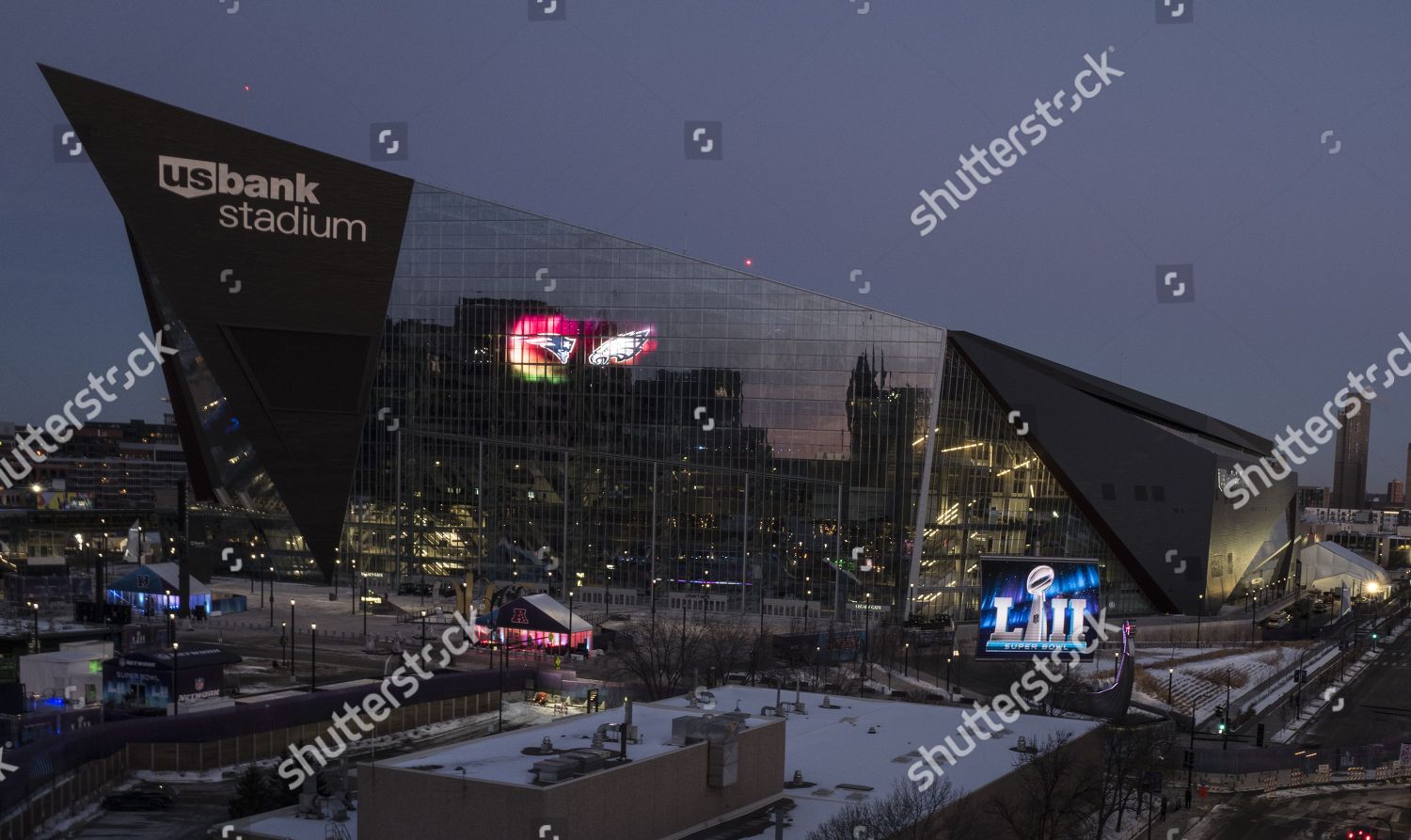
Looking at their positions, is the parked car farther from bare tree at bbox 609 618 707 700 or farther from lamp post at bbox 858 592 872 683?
lamp post at bbox 858 592 872 683

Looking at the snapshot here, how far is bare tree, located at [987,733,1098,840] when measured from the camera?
87.1 ft

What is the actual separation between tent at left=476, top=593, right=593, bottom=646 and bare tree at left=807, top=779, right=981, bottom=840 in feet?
92.0

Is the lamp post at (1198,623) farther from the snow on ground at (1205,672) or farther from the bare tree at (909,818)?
the bare tree at (909,818)

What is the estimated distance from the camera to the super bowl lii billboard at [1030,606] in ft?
155

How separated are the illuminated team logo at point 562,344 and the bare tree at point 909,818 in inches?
1896

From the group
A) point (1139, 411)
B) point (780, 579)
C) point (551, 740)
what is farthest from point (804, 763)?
point (1139, 411)

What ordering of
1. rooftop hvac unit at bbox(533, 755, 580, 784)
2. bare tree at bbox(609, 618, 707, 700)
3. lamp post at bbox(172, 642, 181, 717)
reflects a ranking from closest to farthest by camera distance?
1. rooftop hvac unit at bbox(533, 755, 580, 784)
2. lamp post at bbox(172, 642, 181, 717)
3. bare tree at bbox(609, 618, 707, 700)

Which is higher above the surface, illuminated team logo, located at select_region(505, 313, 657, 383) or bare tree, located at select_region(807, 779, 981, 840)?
illuminated team logo, located at select_region(505, 313, 657, 383)

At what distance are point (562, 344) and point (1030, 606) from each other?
34.3 meters

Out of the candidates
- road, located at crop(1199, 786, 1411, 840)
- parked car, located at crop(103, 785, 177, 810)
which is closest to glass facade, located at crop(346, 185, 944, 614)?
road, located at crop(1199, 786, 1411, 840)

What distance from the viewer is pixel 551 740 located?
23312mm

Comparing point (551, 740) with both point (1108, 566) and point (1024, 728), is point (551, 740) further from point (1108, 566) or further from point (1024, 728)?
point (1108, 566)

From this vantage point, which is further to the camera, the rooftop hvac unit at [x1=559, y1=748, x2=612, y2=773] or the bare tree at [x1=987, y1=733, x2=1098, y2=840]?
the bare tree at [x1=987, y1=733, x2=1098, y2=840]

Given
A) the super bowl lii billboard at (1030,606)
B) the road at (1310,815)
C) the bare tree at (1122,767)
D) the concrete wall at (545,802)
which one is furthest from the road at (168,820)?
the super bowl lii billboard at (1030,606)
